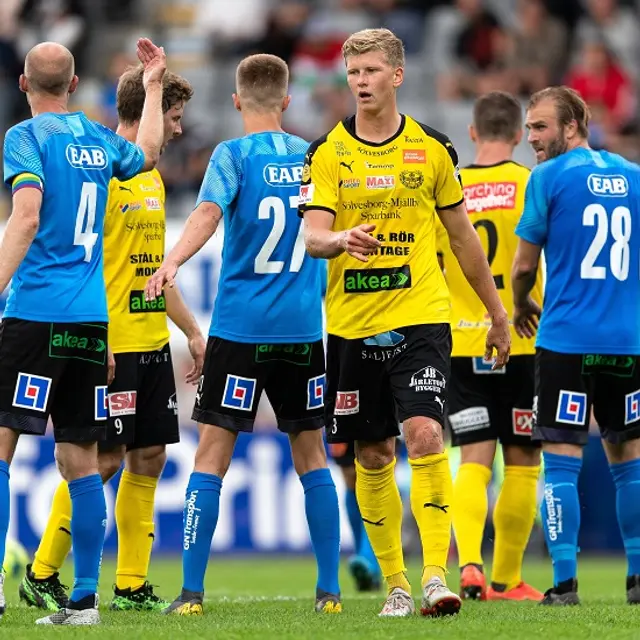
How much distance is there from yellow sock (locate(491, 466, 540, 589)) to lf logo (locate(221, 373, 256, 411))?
202cm

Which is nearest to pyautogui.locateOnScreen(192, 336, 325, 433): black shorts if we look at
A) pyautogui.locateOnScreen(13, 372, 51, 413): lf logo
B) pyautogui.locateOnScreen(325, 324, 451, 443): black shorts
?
pyautogui.locateOnScreen(325, 324, 451, 443): black shorts

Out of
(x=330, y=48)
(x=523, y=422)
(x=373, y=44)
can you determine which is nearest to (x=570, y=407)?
(x=523, y=422)

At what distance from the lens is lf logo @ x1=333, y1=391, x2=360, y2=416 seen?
718 centimetres

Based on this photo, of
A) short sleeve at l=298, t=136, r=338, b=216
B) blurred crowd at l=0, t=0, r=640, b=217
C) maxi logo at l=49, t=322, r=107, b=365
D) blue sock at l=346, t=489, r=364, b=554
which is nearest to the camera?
maxi logo at l=49, t=322, r=107, b=365

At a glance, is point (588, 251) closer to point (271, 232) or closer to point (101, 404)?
point (271, 232)

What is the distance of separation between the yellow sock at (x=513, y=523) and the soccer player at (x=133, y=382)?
6.52 feet

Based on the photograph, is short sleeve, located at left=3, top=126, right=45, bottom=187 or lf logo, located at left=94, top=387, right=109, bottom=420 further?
lf logo, located at left=94, top=387, right=109, bottom=420

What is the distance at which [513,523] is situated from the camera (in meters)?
8.67

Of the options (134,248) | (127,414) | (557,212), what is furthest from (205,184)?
(557,212)

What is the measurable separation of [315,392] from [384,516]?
0.74 meters

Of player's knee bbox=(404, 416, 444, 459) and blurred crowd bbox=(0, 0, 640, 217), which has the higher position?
blurred crowd bbox=(0, 0, 640, 217)

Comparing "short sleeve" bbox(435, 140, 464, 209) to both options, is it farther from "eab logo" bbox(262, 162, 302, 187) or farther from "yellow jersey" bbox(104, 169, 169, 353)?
"yellow jersey" bbox(104, 169, 169, 353)

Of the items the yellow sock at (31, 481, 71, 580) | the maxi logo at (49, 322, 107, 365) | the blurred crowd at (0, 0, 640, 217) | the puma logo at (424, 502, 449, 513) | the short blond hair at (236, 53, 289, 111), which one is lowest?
the yellow sock at (31, 481, 71, 580)

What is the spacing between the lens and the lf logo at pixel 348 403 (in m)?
7.18
